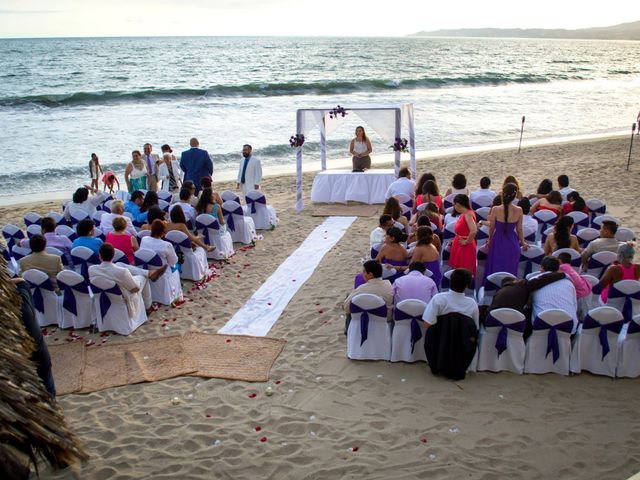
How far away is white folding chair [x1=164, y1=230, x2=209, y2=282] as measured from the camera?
30.6ft

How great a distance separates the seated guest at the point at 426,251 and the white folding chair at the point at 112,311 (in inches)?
146

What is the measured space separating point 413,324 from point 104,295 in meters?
3.86

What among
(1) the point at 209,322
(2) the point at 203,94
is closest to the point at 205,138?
(2) the point at 203,94

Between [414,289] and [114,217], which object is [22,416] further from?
[114,217]

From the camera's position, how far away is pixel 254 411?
6207 millimetres

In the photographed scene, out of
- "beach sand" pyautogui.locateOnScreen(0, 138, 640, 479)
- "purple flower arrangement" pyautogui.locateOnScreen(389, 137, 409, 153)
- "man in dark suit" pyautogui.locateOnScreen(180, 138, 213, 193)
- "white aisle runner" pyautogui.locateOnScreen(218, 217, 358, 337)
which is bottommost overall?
"beach sand" pyautogui.locateOnScreen(0, 138, 640, 479)

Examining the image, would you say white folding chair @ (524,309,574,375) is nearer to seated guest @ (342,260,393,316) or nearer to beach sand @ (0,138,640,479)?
beach sand @ (0,138,640,479)

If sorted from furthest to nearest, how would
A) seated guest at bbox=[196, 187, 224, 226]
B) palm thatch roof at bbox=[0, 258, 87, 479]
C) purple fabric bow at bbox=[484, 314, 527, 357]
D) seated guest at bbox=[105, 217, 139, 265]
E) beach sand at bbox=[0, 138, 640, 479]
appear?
seated guest at bbox=[196, 187, 224, 226] < seated guest at bbox=[105, 217, 139, 265] < purple fabric bow at bbox=[484, 314, 527, 357] < beach sand at bbox=[0, 138, 640, 479] < palm thatch roof at bbox=[0, 258, 87, 479]

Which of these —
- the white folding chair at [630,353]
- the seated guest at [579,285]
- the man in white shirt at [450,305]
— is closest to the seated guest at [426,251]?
the man in white shirt at [450,305]

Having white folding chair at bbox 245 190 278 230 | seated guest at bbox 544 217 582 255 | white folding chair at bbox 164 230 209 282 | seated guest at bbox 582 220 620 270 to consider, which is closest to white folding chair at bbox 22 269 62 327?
white folding chair at bbox 164 230 209 282

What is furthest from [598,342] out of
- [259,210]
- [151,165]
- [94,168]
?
[94,168]

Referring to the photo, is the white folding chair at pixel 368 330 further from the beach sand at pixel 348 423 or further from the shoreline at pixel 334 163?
the shoreline at pixel 334 163

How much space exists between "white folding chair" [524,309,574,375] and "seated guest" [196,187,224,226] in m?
5.81

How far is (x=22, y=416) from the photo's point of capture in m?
3.14
